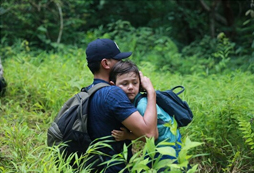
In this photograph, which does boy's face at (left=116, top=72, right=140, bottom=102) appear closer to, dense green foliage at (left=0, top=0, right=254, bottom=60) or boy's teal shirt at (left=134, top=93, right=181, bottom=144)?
boy's teal shirt at (left=134, top=93, right=181, bottom=144)

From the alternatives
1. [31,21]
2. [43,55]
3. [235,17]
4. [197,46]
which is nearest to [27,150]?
[43,55]

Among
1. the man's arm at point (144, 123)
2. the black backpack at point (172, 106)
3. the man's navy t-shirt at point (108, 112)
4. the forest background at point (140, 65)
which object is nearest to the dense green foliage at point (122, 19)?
the forest background at point (140, 65)

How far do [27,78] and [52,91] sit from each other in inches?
29.7

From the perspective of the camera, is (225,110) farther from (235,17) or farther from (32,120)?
(235,17)

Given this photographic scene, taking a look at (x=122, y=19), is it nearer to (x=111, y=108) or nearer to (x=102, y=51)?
(x=102, y=51)

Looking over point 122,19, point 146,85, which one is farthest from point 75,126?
point 122,19

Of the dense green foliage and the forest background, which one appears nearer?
the forest background

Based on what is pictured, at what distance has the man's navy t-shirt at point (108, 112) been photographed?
267 centimetres

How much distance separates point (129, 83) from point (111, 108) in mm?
317

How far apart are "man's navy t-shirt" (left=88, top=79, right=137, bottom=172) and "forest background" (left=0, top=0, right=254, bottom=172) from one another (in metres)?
0.49

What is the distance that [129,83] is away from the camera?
9.57 feet

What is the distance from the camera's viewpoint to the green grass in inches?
152

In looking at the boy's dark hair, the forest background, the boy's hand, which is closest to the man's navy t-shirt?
the boy's dark hair

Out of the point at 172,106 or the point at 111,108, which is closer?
the point at 111,108
